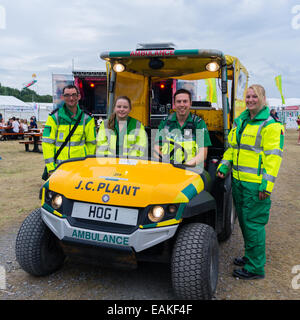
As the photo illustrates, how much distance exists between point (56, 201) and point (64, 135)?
139 cm

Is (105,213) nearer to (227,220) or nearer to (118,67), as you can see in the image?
(227,220)

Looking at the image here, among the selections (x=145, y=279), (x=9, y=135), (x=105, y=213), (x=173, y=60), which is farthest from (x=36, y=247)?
(x=9, y=135)

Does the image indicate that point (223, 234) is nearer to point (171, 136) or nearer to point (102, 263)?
point (171, 136)

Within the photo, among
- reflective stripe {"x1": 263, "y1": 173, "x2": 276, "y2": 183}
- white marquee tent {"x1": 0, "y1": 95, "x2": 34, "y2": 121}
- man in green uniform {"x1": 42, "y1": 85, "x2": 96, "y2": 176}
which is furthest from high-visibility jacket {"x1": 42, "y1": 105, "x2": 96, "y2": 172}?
white marquee tent {"x1": 0, "y1": 95, "x2": 34, "y2": 121}

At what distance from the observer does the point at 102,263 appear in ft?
8.72

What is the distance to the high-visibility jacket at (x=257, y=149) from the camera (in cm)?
304

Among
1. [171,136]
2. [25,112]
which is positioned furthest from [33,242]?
[25,112]

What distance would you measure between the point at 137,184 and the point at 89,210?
1.54 ft

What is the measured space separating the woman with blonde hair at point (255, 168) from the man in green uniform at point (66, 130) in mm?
1846

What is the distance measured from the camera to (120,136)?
3.62 m

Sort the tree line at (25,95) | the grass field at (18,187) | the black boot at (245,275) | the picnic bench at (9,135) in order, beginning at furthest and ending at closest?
the tree line at (25,95), the picnic bench at (9,135), the grass field at (18,187), the black boot at (245,275)

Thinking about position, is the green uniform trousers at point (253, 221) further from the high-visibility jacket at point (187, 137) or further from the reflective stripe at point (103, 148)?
the reflective stripe at point (103, 148)

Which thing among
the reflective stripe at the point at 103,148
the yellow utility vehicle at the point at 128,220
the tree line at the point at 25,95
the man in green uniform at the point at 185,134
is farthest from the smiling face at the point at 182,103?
the tree line at the point at 25,95

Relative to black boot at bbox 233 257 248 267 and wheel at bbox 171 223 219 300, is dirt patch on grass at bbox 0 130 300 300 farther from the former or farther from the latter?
wheel at bbox 171 223 219 300
